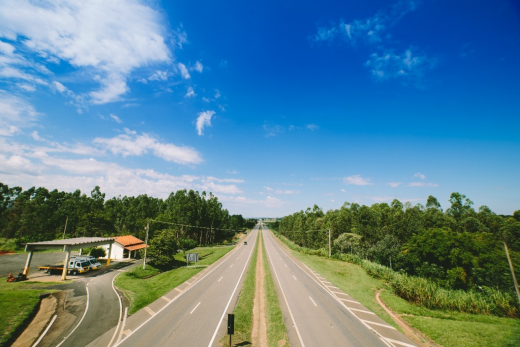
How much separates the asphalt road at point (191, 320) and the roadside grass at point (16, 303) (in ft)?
26.9

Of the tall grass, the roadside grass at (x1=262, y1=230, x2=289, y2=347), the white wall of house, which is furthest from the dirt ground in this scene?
the white wall of house

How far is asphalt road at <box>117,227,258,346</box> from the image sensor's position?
13914 mm

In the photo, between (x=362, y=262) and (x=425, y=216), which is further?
(x=425, y=216)

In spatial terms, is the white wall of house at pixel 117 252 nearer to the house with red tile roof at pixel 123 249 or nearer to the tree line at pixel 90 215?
the house with red tile roof at pixel 123 249

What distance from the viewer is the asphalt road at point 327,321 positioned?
577 inches

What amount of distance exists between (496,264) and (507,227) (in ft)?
134

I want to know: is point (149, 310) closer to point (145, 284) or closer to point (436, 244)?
point (145, 284)

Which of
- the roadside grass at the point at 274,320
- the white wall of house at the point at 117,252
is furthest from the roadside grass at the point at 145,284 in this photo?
the white wall of house at the point at 117,252

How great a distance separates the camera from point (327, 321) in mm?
17562

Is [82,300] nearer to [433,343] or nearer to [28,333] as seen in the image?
[28,333]

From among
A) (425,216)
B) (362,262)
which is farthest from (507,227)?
(362,262)

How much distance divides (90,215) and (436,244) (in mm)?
86452

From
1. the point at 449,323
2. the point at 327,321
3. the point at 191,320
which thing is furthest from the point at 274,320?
the point at 449,323

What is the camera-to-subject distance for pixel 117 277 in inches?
1157
